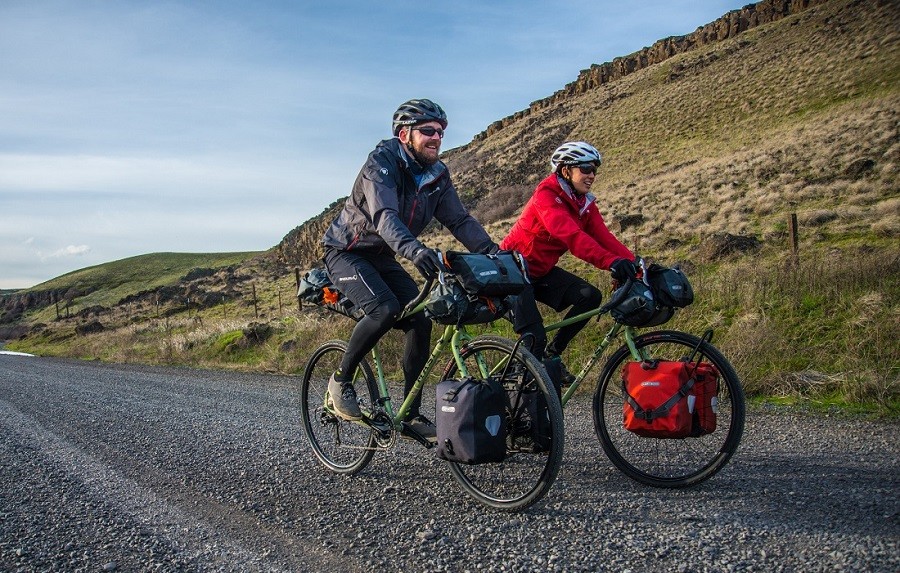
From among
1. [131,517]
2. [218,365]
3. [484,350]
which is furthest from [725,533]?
[218,365]

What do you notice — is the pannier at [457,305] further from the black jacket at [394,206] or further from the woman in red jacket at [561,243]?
the woman in red jacket at [561,243]

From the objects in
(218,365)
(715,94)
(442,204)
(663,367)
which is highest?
(715,94)

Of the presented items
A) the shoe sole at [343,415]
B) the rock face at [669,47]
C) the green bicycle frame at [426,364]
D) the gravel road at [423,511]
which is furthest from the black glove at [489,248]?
the rock face at [669,47]

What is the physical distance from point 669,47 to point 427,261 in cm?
9966

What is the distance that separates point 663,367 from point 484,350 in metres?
1.09

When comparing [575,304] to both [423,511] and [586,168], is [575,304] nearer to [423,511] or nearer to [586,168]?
[586,168]

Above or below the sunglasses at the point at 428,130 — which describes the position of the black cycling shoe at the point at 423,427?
below

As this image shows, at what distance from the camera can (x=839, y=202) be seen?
64.5 ft

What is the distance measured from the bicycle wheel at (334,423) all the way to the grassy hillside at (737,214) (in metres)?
4.22

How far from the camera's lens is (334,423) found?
16.6ft

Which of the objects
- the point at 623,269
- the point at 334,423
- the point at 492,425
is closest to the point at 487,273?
the point at 492,425

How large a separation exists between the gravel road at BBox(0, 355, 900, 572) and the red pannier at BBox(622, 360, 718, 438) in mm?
366

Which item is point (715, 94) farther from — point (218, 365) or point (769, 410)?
point (769, 410)

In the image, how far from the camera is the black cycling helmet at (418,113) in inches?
173
